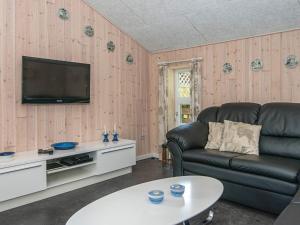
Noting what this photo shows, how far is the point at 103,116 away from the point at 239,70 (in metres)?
2.30

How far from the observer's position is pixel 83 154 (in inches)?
136

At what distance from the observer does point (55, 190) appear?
3.07 metres

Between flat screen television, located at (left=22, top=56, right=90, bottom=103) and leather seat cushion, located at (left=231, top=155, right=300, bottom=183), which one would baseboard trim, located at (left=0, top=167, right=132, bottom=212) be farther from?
leather seat cushion, located at (left=231, top=155, right=300, bottom=183)

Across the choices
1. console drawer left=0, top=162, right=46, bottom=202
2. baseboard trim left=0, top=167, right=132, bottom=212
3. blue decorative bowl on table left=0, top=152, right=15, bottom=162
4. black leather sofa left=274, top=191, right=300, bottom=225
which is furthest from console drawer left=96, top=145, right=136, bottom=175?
black leather sofa left=274, top=191, right=300, bottom=225

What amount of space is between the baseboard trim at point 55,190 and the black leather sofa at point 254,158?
3.53 feet

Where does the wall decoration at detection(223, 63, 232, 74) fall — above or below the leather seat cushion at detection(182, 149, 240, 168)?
above

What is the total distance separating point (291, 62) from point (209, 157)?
1824 mm

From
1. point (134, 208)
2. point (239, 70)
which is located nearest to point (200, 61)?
point (239, 70)

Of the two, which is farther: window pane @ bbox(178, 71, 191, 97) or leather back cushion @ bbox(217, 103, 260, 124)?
window pane @ bbox(178, 71, 191, 97)

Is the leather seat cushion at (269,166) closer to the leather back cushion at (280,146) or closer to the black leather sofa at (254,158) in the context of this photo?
the black leather sofa at (254,158)

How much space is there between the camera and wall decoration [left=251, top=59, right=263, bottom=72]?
3.71 meters

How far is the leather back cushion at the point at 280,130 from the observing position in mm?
2870

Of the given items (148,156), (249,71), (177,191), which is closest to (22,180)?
(177,191)

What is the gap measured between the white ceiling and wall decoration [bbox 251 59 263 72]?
40cm
